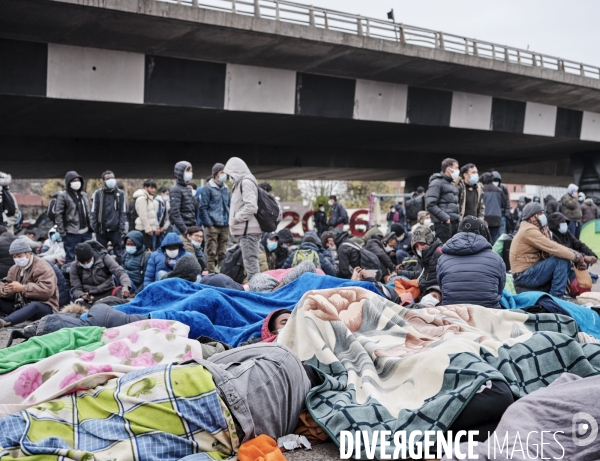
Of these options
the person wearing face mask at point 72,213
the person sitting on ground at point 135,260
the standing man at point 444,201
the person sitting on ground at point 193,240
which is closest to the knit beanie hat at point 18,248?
the person sitting on ground at point 135,260

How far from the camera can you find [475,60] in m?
16.7

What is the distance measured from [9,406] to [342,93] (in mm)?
14130

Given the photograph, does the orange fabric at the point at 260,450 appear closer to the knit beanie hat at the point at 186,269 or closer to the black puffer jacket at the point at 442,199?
the knit beanie hat at the point at 186,269

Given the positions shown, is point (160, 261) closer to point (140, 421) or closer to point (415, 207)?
point (140, 421)

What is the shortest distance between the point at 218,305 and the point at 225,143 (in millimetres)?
17500

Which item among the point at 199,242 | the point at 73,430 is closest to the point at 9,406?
the point at 73,430

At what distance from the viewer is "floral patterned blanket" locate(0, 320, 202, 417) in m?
3.84

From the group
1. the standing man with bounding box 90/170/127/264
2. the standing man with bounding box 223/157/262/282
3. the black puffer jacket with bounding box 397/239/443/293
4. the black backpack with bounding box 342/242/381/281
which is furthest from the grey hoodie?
the standing man with bounding box 90/170/127/264

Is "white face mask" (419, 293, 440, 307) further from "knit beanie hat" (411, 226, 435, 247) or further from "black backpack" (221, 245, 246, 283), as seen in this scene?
"black backpack" (221, 245, 246, 283)

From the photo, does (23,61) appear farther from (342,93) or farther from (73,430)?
(73,430)

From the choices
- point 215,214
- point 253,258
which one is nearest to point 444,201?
point 253,258

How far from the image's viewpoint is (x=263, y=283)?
7.91m

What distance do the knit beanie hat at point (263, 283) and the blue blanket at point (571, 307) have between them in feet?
8.58

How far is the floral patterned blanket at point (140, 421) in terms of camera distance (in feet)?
11.1
